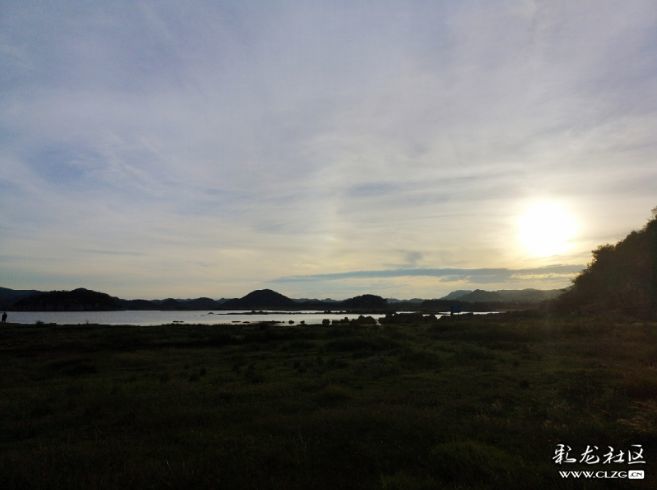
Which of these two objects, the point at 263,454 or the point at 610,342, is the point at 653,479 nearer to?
the point at 263,454

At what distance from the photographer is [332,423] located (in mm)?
12547

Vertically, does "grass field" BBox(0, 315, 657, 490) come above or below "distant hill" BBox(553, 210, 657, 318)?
below

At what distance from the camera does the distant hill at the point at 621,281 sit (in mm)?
65000

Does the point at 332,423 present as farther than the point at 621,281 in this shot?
No

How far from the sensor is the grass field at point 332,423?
8.88 m

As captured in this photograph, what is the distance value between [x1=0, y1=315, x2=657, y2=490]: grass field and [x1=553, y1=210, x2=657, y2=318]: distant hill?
4570cm

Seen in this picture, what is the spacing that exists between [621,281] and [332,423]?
8158 centimetres

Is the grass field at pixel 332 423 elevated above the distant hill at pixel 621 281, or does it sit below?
below

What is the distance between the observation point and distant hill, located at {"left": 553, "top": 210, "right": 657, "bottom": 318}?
65.0 metres

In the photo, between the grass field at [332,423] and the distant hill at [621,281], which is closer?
the grass field at [332,423]

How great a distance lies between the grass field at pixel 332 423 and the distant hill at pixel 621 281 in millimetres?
45704

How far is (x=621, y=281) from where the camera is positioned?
251 feet

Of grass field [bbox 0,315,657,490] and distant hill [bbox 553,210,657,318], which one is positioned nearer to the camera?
grass field [bbox 0,315,657,490]

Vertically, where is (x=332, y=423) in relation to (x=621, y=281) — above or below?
below
